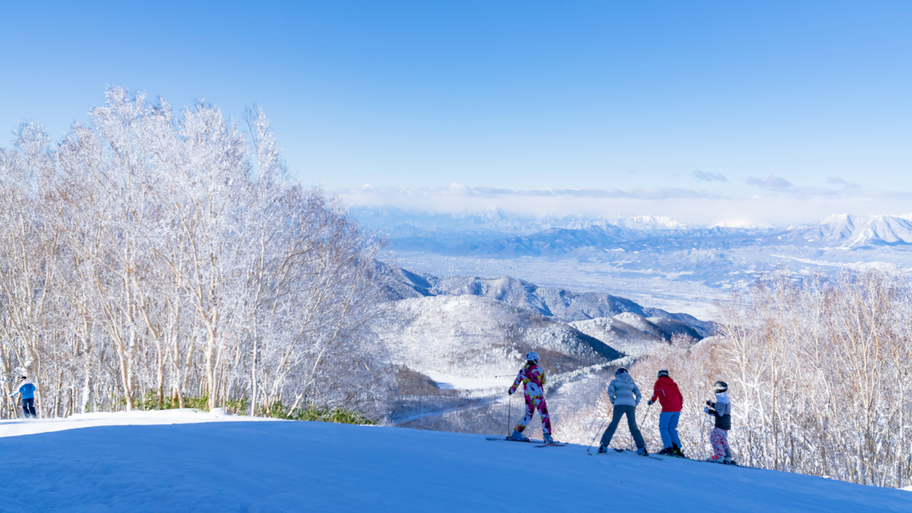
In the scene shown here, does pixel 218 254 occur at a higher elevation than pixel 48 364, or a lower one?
higher

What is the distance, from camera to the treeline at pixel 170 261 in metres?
15.5

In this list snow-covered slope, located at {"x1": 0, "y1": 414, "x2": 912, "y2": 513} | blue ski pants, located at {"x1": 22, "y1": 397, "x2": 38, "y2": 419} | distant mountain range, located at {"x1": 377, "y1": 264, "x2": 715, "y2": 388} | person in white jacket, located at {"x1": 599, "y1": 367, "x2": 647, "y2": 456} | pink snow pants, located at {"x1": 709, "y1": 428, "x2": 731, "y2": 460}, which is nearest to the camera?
snow-covered slope, located at {"x1": 0, "y1": 414, "x2": 912, "y2": 513}

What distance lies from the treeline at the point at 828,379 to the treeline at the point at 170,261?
21.0 meters

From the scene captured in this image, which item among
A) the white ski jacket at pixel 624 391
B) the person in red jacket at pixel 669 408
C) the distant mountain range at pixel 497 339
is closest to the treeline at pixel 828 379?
the person in red jacket at pixel 669 408

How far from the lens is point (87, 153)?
16.4 m

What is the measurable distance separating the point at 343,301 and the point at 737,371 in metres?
34.1

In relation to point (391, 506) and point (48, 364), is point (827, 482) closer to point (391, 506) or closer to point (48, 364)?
point (391, 506)

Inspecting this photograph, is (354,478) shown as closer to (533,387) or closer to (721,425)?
(533,387)

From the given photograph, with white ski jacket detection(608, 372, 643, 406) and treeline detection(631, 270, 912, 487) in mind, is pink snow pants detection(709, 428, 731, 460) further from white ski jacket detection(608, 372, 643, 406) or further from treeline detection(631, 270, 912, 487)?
treeline detection(631, 270, 912, 487)

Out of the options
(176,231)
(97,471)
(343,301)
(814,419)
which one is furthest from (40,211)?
(814,419)

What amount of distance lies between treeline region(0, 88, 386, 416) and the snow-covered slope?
7017mm

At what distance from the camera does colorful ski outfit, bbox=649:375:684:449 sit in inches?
400

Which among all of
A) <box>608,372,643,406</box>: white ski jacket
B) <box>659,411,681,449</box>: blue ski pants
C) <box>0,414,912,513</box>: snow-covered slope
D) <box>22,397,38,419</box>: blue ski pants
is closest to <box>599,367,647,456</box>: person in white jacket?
<box>608,372,643,406</box>: white ski jacket

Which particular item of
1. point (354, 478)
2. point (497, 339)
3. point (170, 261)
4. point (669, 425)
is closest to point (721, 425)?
point (669, 425)
